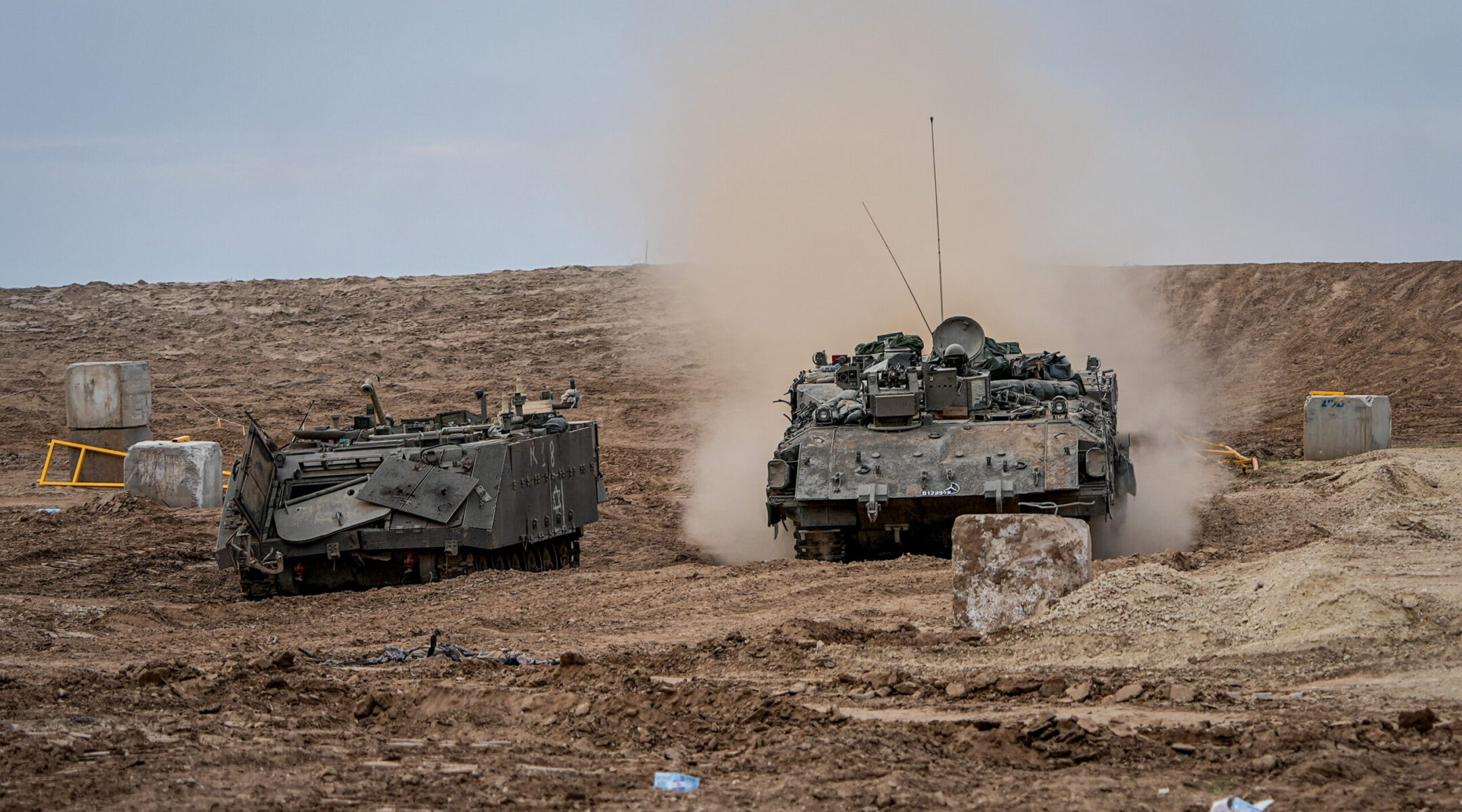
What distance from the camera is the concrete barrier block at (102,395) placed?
21.7 metres

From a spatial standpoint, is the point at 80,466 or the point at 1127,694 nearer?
the point at 1127,694

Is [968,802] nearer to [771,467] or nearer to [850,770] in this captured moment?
[850,770]

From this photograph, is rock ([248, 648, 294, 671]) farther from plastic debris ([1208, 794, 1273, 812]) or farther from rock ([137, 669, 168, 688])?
plastic debris ([1208, 794, 1273, 812])

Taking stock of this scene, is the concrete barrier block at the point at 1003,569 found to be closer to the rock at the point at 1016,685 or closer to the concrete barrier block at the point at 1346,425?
the rock at the point at 1016,685

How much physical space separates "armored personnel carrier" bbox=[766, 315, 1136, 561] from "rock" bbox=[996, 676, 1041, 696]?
543cm

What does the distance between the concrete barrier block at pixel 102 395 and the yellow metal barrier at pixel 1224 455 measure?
1506 centimetres

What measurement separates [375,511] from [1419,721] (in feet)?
28.6

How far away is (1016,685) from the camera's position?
7527mm

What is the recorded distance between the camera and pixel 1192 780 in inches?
229

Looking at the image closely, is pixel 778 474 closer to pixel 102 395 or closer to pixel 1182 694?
pixel 1182 694

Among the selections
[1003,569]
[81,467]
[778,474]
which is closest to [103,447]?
[81,467]

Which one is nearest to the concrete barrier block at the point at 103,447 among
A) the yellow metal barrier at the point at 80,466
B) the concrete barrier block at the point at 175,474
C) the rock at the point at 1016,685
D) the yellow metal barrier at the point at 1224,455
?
the yellow metal barrier at the point at 80,466

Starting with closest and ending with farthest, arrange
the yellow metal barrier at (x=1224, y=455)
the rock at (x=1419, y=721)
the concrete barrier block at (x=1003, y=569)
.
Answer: the rock at (x=1419, y=721) < the concrete barrier block at (x=1003, y=569) < the yellow metal barrier at (x=1224, y=455)

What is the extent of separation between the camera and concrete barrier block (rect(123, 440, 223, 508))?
19156 millimetres
